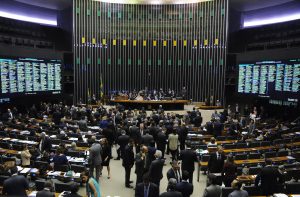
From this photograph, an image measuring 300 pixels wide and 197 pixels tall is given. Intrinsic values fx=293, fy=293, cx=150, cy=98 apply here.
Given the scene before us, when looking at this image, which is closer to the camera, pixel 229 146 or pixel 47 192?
pixel 47 192

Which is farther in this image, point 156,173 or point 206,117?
point 206,117

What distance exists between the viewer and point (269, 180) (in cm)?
675

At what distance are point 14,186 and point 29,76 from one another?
1520 cm

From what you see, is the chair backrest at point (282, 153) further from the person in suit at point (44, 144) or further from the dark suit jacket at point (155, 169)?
the person in suit at point (44, 144)

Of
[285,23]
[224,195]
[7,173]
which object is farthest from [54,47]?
[224,195]

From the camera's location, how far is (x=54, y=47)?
84.3 feet

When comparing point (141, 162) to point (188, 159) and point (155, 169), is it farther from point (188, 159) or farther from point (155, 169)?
point (188, 159)

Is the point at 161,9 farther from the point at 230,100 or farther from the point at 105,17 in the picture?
the point at 230,100

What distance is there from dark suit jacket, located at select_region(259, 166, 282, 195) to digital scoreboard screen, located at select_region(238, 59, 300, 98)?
10.8m

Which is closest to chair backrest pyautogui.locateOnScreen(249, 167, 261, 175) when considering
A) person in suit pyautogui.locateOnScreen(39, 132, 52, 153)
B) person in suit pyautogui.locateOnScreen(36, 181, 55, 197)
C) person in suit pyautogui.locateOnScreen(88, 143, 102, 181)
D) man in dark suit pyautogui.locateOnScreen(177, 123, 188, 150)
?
man in dark suit pyautogui.locateOnScreen(177, 123, 188, 150)

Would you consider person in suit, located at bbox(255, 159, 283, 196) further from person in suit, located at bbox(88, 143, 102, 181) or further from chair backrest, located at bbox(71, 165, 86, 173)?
chair backrest, located at bbox(71, 165, 86, 173)

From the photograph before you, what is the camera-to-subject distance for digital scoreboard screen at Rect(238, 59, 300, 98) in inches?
646

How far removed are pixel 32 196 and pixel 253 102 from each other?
18005 millimetres

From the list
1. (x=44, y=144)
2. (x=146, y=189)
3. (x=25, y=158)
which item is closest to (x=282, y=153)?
(x=146, y=189)
